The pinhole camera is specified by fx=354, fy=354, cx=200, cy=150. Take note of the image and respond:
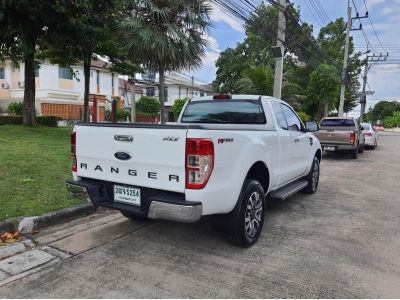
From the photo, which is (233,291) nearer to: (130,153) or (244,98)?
(130,153)

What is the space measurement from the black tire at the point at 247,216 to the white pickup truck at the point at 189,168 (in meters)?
0.01

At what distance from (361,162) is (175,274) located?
11.3 meters

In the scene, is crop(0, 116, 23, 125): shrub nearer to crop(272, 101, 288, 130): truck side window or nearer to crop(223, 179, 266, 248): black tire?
crop(272, 101, 288, 130): truck side window

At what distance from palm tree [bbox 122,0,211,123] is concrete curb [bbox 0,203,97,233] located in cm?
959

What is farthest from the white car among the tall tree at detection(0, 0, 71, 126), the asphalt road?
the tall tree at detection(0, 0, 71, 126)

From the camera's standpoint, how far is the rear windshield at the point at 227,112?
5203 mm

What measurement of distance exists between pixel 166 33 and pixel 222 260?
38.9 ft

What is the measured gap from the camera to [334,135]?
1328 centimetres

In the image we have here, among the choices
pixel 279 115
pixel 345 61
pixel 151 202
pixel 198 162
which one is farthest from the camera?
pixel 345 61

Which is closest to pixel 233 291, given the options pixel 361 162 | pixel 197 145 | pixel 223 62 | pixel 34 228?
pixel 197 145

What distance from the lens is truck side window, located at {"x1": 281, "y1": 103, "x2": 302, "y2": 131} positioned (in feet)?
19.2

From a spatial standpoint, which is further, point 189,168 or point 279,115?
point 279,115

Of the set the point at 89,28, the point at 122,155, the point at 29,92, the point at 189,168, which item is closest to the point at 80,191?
the point at 122,155

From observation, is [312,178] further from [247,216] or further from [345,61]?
[345,61]
